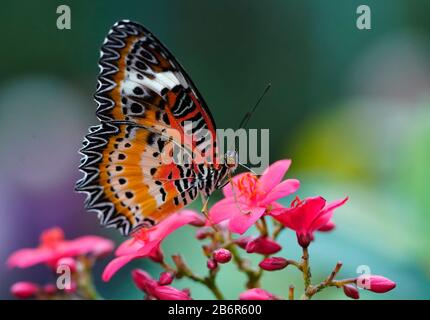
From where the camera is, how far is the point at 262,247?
1.16m

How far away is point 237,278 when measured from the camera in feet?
5.50

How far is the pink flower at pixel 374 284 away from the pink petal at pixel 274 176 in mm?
247

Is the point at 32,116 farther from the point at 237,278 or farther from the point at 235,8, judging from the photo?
the point at 237,278

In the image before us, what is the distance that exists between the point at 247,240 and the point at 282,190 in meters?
0.13

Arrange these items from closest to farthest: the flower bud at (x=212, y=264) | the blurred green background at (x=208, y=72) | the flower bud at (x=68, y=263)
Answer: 1. the flower bud at (x=212, y=264)
2. the flower bud at (x=68, y=263)
3. the blurred green background at (x=208, y=72)

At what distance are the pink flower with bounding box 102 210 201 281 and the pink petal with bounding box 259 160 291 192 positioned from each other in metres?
0.15

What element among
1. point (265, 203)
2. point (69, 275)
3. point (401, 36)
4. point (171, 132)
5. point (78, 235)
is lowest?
point (78, 235)

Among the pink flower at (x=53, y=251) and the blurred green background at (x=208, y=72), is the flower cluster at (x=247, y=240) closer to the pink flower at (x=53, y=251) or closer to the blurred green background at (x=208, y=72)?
the pink flower at (x=53, y=251)

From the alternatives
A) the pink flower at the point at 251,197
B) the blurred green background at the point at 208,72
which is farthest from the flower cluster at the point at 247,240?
the blurred green background at the point at 208,72

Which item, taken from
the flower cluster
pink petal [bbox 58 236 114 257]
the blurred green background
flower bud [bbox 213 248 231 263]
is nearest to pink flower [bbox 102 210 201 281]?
the flower cluster

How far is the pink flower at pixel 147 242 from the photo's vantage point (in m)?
1.15

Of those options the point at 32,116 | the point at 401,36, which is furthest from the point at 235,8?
the point at 32,116

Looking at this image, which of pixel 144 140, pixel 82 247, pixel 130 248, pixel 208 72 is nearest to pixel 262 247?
pixel 130 248
